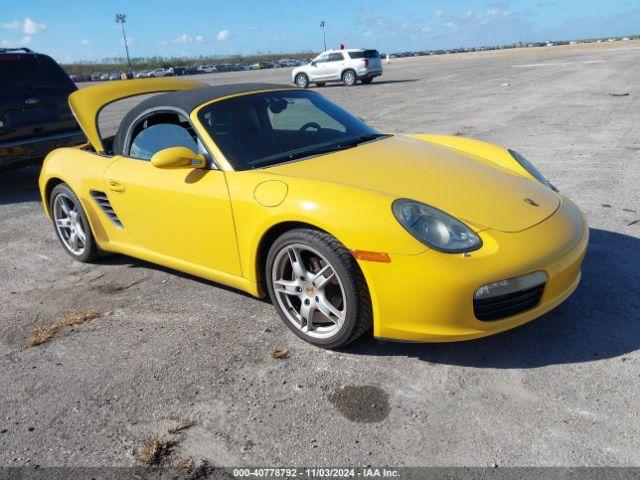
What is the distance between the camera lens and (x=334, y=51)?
26.4 metres

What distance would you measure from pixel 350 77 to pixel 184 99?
22.7 meters

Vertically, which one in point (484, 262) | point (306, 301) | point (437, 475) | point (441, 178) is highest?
point (441, 178)

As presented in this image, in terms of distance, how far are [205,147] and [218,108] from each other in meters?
0.37

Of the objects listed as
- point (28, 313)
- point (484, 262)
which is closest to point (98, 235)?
point (28, 313)

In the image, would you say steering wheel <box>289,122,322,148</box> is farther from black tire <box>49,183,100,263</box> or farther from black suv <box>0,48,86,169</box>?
black suv <box>0,48,86,169</box>

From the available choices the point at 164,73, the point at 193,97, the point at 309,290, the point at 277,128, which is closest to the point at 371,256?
the point at 309,290

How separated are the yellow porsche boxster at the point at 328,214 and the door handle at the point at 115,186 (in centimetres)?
1

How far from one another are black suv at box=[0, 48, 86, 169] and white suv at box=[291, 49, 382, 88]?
1885cm

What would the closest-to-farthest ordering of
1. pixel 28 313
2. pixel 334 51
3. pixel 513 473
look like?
pixel 513 473, pixel 28 313, pixel 334 51

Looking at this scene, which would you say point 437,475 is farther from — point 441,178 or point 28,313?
point 28,313

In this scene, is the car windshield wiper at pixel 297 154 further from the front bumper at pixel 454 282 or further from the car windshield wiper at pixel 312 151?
the front bumper at pixel 454 282

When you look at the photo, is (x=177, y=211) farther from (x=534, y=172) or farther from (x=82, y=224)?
(x=534, y=172)

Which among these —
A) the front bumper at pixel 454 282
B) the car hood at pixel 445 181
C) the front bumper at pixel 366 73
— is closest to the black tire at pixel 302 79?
the front bumper at pixel 366 73

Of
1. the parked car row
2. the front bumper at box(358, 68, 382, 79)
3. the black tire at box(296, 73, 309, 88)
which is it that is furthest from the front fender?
the parked car row
